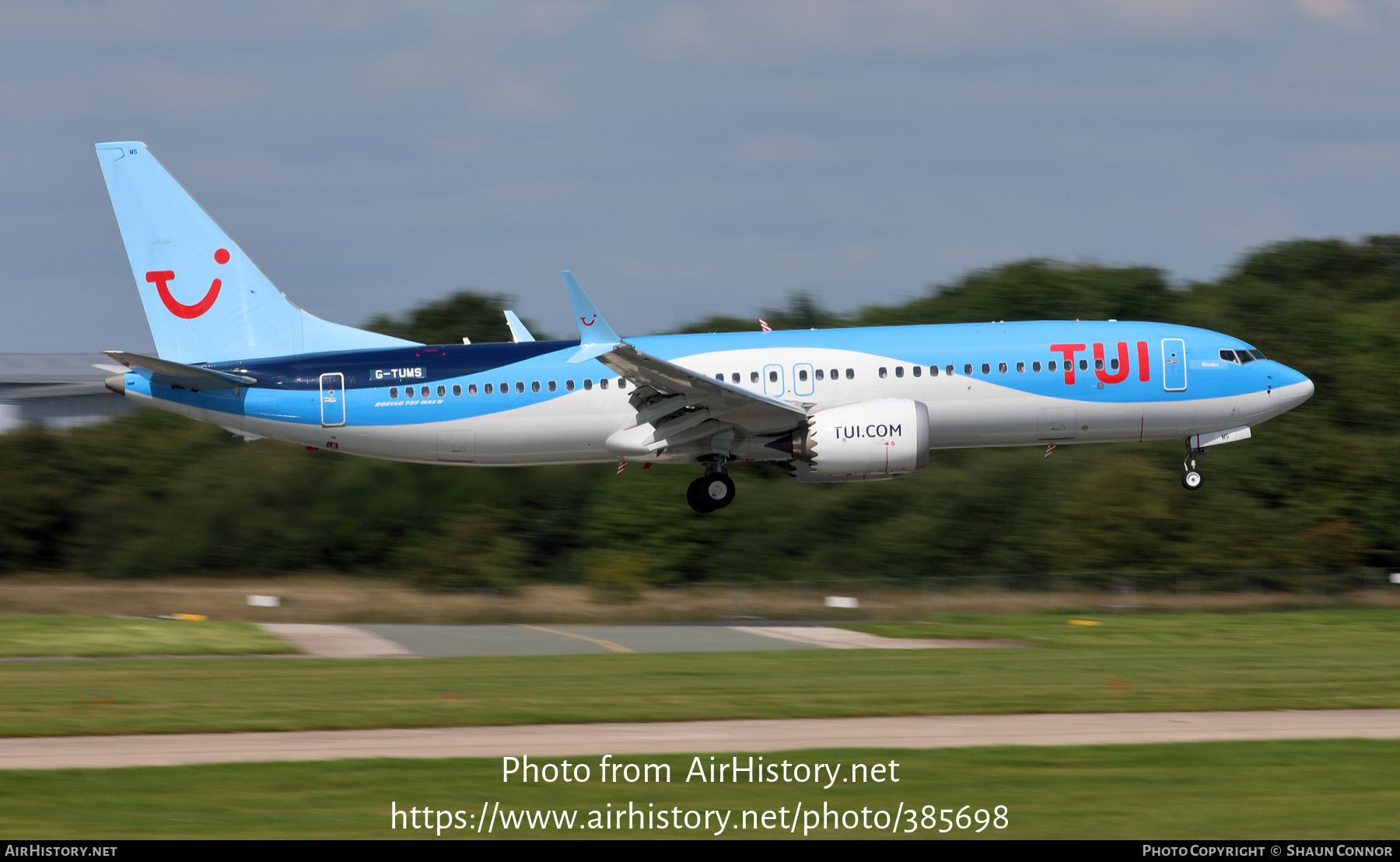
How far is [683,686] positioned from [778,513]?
1263 inches

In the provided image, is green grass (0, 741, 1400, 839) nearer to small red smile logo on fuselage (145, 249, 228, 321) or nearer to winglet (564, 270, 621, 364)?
winglet (564, 270, 621, 364)

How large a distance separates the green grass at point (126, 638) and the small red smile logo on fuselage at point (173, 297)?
24.3 feet

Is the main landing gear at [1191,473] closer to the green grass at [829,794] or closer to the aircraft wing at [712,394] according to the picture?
the aircraft wing at [712,394]

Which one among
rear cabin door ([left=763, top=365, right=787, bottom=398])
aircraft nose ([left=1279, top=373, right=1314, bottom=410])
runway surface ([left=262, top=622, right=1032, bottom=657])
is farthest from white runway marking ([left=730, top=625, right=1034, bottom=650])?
aircraft nose ([left=1279, top=373, right=1314, bottom=410])

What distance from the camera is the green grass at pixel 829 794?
1377cm

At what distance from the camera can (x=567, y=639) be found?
3244 centimetres

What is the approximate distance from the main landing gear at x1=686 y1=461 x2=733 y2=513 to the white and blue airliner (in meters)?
0.04

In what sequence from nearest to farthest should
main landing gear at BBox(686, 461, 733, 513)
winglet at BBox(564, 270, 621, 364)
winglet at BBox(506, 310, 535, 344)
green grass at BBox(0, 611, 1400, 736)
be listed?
green grass at BBox(0, 611, 1400, 736), winglet at BBox(564, 270, 621, 364), main landing gear at BBox(686, 461, 733, 513), winglet at BBox(506, 310, 535, 344)

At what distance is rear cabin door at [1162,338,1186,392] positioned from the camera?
3297 cm

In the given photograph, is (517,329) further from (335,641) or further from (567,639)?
(335,641)

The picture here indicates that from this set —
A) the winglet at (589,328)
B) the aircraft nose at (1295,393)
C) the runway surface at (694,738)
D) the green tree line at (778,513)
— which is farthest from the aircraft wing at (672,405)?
the runway surface at (694,738)

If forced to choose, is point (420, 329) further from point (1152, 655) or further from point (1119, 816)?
point (1119, 816)

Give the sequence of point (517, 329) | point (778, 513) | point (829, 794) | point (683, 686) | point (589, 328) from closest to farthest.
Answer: point (829, 794), point (683, 686), point (589, 328), point (517, 329), point (778, 513)

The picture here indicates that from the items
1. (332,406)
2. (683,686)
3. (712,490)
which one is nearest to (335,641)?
(332,406)
